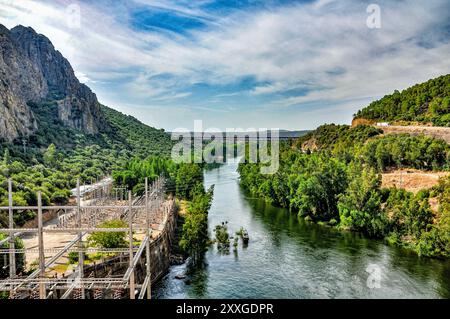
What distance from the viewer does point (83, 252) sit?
741 centimetres

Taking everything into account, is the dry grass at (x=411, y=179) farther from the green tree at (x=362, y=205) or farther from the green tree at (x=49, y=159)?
the green tree at (x=49, y=159)

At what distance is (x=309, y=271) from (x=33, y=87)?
102ft

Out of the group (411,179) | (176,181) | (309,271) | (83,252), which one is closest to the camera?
(83,252)

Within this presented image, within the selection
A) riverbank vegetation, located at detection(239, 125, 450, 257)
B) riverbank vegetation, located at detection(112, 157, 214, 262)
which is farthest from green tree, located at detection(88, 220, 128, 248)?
riverbank vegetation, located at detection(239, 125, 450, 257)

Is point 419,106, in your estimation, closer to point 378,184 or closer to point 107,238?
point 378,184

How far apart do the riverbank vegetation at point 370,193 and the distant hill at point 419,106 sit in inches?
155

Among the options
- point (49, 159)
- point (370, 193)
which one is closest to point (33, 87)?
point (49, 159)

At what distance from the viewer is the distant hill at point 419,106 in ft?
85.8

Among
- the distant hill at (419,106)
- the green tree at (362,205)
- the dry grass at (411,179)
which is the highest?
the distant hill at (419,106)

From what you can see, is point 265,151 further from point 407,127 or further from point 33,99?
point 33,99

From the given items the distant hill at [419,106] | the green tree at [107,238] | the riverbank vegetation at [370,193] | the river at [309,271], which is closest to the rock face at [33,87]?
the green tree at [107,238]

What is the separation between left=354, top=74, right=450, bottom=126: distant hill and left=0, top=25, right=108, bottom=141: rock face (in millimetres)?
25451

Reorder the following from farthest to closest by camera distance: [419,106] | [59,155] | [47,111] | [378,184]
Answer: [47,111]
[419,106]
[59,155]
[378,184]
